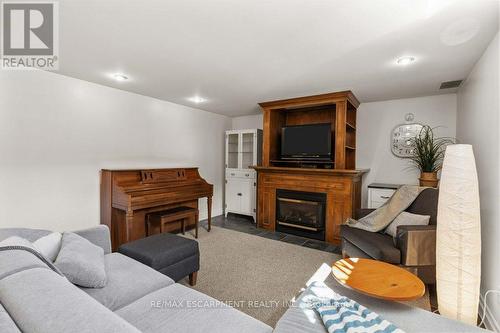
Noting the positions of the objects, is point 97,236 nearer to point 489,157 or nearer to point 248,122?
point 489,157

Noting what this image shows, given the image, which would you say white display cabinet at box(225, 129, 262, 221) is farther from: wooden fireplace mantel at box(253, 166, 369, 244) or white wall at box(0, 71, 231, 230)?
white wall at box(0, 71, 231, 230)

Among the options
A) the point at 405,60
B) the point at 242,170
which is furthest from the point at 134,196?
the point at 405,60

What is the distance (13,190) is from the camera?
260 cm

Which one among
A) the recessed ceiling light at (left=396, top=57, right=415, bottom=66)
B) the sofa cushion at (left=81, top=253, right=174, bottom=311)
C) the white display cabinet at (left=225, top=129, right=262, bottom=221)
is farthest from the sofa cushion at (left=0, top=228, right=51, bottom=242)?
the white display cabinet at (left=225, top=129, right=262, bottom=221)

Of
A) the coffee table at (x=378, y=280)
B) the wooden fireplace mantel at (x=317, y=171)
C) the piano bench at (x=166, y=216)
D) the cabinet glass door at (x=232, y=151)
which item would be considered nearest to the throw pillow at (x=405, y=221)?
the coffee table at (x=378, y=280)

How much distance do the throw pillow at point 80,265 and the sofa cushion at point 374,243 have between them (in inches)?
89.6

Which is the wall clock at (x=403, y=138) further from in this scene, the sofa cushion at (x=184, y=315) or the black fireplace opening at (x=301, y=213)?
the sofa cushion at (x=184, y=315)

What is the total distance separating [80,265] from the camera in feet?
4.67

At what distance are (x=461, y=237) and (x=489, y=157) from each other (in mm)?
833

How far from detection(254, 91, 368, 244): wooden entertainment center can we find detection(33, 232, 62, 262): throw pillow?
3.05 m

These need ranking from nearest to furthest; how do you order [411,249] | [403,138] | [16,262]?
[16,262], [411,249], [403,138]

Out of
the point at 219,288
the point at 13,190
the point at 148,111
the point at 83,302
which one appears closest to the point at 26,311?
the point at 83,302

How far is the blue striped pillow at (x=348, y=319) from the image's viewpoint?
1146mm

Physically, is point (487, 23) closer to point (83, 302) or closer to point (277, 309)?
point (277, 309)
